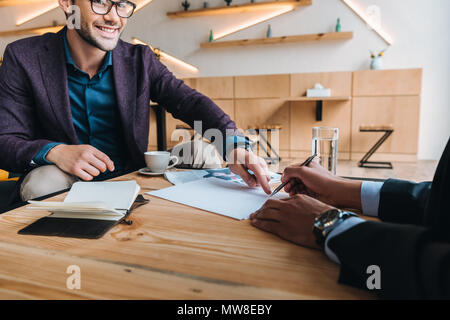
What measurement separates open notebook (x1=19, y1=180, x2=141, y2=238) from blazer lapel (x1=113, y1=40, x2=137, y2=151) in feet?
2.18

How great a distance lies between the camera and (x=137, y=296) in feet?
1.30

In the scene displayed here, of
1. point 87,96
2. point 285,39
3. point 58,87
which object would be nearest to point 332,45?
point 285,39

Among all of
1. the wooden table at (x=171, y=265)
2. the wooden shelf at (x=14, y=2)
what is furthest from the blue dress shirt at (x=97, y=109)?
the wooden shelf at (x=14, y=2)

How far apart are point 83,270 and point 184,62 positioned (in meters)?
5.04

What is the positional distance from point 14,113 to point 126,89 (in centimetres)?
44

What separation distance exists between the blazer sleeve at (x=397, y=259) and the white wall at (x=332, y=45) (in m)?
→ 4.50

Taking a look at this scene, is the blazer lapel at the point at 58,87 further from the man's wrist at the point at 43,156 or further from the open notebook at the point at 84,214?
the open notebook at the point at 84,214

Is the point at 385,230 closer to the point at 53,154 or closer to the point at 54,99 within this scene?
the point at 53,154

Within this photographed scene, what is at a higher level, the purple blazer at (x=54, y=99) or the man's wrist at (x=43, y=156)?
the purple blazer at (x=54, y=99)

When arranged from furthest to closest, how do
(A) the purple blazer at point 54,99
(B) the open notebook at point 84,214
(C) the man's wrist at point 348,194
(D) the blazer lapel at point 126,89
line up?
(D) the blazer lapel at point 126,89 < (A) the purple blazer at point 54,99 < (C) the man's wrist at point 348,194 < (B) the open notebook at point 84,214

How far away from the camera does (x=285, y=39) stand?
452 centimetres

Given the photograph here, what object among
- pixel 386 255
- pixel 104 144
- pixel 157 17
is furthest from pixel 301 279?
pixel 157 17

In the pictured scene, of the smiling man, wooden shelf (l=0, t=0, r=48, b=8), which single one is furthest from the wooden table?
wooden shelf (l=0, t=0, r=48, b=8)

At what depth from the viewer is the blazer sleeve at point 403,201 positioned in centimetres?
63
